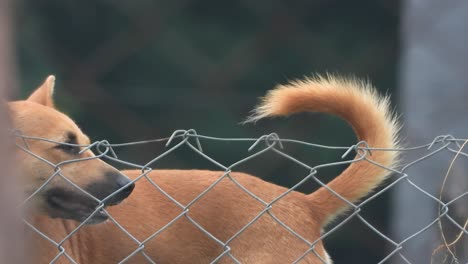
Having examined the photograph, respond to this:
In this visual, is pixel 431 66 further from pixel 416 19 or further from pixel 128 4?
pixel 128 4

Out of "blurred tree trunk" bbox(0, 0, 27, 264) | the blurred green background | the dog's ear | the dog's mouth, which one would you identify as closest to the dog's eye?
the dog's mouth

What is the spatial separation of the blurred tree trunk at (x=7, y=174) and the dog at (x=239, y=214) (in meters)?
1.65

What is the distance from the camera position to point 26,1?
19.7ft

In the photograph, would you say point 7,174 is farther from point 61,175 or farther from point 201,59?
point 201,59

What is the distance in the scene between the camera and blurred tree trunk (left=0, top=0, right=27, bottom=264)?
75cm

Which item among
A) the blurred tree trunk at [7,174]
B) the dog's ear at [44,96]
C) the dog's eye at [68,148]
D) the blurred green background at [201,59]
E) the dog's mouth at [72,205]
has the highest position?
the blurred tree trunk at [7,174]

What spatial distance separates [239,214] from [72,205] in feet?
1.79

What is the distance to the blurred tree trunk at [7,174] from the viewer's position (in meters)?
0.75

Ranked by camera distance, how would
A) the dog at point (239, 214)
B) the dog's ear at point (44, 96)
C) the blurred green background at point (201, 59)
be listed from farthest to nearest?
the blurred green background at point (201, 59) < the dog's ear at point (44, 96) < the dog at point (239, 214)

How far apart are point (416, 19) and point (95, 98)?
3.09 meters

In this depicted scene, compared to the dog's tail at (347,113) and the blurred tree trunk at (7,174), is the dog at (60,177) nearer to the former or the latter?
the dog's tail at (347,113)

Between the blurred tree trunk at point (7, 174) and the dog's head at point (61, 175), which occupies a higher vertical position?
the blurred tree trunk at point (7, 174)

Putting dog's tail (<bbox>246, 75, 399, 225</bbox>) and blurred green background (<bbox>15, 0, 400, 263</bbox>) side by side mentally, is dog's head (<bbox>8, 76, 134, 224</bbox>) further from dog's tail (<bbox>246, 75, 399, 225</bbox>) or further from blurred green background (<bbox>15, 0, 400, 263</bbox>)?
blurred green background (<bbox>15, 0, 400, 263</bbox>)

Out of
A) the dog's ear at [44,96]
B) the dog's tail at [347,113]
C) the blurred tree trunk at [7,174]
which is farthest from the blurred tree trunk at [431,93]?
the blurred tree trunk at [7,174]
